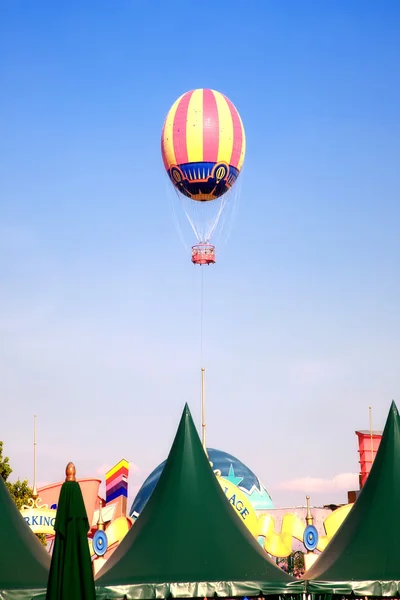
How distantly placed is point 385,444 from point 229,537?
12.3 feet

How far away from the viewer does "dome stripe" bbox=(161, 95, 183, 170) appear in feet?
136

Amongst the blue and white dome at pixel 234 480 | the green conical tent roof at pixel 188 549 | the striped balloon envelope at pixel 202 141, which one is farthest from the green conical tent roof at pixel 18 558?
the blue and white dome at pixel 234 480

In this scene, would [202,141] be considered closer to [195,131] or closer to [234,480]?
[195,131]

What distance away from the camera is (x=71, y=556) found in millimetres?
13688

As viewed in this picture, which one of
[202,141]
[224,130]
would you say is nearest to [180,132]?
[202,141]

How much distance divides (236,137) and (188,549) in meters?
24.3

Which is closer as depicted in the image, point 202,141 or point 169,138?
point 202,141

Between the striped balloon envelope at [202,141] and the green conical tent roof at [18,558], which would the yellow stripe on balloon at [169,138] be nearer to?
the striped balloon envelope at [202,141]

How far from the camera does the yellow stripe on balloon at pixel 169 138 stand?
41.3m

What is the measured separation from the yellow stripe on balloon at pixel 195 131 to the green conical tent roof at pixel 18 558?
861 inches

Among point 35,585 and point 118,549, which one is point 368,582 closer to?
point 118,549

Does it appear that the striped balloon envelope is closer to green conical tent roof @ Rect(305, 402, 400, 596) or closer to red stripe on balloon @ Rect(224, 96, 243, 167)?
red stripe on balloon @ Rect(224, 96, 243, 167)

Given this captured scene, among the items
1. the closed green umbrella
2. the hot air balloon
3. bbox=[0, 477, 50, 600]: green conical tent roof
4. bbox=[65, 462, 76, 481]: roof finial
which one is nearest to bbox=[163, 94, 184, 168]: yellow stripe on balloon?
the hot air balloon

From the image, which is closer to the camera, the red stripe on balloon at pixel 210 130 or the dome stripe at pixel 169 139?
the red stripe on balloon at pixel 210 130
